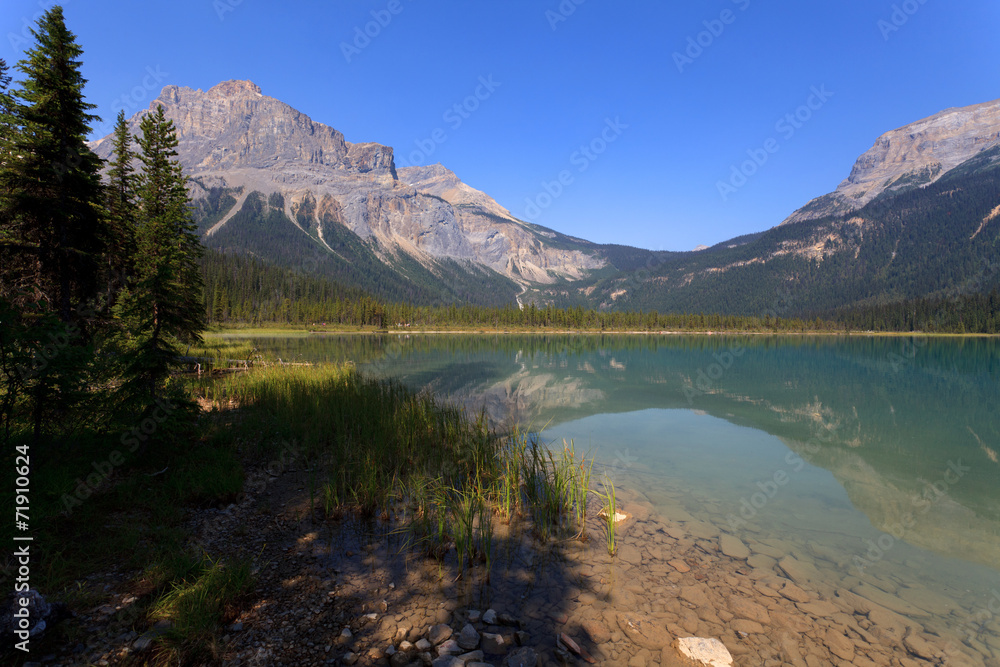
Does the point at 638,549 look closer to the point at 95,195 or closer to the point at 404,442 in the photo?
the point at 404,442

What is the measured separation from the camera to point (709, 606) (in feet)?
19.2

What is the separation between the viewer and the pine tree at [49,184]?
1415cm

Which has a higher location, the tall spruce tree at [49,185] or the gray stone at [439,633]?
the tall spruce tree at [49,185]

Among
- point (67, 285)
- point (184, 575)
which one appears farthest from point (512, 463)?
point (67, 285)

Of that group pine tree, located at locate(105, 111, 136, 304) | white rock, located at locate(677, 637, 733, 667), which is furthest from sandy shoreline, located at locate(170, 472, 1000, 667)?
pine tree, located at locate(105, 111, 136, 304)

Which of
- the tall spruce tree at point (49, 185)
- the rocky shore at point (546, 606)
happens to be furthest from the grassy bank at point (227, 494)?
the tall spruce tree at point (49, 185)

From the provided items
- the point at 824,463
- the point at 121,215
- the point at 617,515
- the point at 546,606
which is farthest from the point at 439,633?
the point at 121,215

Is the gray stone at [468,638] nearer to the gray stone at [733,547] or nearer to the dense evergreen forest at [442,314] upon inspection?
the gray stone at [733,547]

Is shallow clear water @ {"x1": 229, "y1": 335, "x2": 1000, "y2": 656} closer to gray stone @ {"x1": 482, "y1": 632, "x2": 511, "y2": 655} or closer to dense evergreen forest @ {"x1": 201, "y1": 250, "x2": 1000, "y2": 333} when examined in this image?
gray stone @ {"x1": 482, "y1": 632, "x2": 511, "y2": 655}

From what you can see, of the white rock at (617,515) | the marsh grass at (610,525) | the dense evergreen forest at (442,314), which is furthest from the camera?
the dense evergreen forest at (442,314)

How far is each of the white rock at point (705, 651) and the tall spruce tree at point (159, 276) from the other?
31.8ft

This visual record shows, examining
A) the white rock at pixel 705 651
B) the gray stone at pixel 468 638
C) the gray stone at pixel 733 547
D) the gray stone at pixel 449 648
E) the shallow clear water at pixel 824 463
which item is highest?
the gray stone at pixel 449 648

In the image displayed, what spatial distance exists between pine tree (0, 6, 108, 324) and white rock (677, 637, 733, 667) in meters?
20.0

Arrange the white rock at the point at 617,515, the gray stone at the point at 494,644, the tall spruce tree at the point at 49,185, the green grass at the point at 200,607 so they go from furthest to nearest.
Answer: the tall spruce tree at the point at 49,185, the white rock at the point at 617,515, the gray stone at the point at 494,644, the green grass at the point at 200,607
